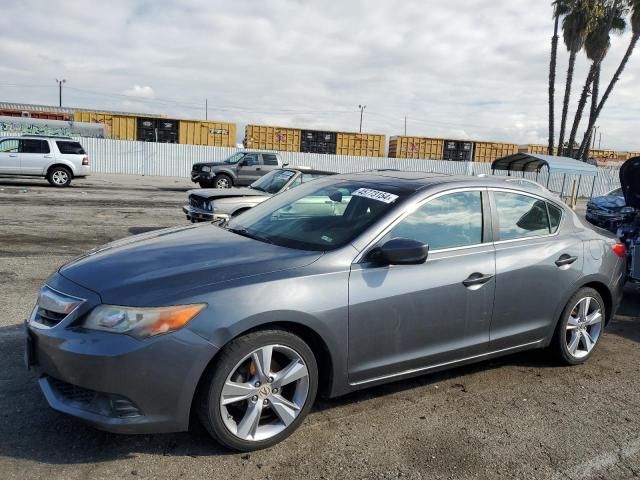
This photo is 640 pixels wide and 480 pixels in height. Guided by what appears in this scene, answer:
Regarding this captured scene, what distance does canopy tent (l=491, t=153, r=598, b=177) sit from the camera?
14773mm

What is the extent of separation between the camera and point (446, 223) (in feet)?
12.6

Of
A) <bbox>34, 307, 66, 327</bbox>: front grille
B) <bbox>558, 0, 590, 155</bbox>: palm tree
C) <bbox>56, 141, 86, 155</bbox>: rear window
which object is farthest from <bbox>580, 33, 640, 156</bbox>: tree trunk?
<bbox>34, 307, 66, 327</bbox>: front grille

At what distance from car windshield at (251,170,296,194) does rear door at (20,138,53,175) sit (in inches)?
452

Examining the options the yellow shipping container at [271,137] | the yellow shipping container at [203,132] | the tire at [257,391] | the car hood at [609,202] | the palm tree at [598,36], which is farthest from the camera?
the yellow shipping container at [271,137]

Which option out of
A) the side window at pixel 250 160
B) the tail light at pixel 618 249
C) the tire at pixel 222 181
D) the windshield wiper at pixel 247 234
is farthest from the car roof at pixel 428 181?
the side window at pixel 250 160

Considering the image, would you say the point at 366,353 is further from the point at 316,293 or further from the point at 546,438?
the point at 546,438

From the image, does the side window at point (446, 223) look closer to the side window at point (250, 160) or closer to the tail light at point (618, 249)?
the tail light at point (618, 249)

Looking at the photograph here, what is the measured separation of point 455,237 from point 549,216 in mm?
1134

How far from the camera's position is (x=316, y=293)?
3.11 metres

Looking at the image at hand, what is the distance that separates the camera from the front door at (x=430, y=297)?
10.9 feet

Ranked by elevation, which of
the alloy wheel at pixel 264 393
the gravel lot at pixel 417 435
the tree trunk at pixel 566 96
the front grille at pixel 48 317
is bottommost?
the gravel lot at pixel 417 435

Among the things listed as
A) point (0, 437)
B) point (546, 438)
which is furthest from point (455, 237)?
point (0, 437)

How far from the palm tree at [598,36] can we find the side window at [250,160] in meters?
17.7

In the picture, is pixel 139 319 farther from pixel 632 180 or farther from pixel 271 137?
pixel 271 137
